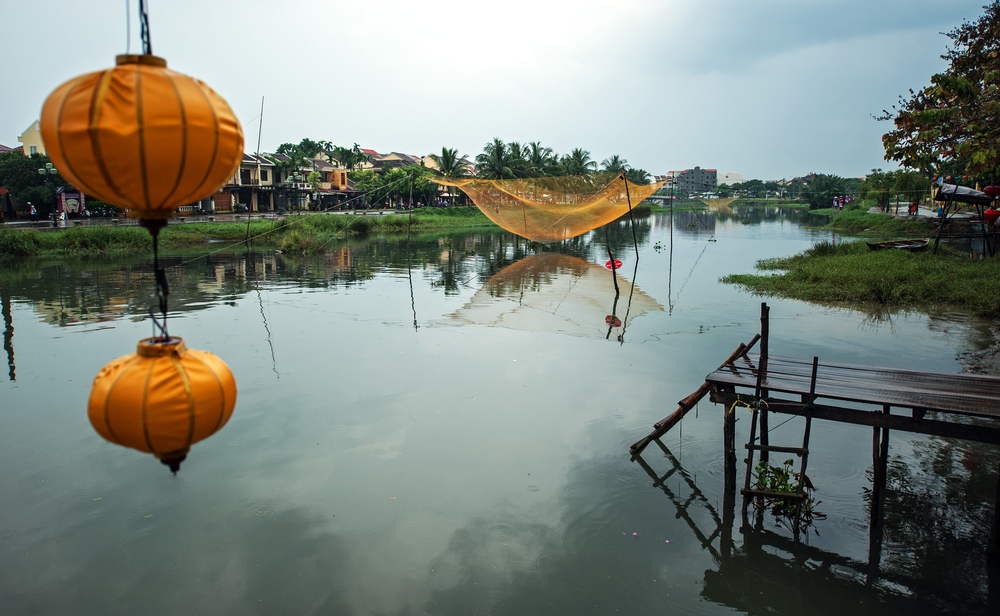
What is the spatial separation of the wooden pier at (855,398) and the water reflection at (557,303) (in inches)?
195

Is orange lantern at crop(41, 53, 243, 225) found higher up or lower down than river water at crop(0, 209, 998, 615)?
higher up

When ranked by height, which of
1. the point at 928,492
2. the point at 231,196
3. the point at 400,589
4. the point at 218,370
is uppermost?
the point at 231,196

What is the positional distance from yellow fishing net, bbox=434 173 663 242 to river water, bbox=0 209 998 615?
6.20 meters

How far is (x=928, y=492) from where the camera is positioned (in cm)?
461

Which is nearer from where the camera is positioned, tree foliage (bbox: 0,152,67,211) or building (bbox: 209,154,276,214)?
tree foliage (bbox: 0,152,67,211)

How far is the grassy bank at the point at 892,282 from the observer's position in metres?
10.5

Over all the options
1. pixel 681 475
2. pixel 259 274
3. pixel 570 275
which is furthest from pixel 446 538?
pixel 259 274

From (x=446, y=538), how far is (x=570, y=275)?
1304 centimetres

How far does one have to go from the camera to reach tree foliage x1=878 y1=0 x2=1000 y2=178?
5551 millimetres

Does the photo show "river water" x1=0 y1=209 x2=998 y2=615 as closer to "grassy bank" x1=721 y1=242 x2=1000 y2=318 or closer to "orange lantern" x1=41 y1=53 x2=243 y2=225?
"grassy bank" x1=721 y1=242 x2=1000 y2=318

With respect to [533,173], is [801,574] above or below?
below

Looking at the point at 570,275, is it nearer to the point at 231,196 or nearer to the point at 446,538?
the point at 446,538

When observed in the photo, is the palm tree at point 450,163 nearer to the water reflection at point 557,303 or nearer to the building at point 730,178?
the water reflection at point 557,303

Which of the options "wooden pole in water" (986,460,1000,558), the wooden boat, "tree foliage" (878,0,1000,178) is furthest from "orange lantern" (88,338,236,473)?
the wooden boat
